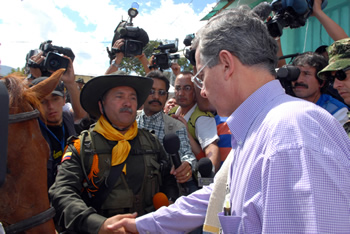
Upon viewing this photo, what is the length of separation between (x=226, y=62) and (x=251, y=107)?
0.85ft

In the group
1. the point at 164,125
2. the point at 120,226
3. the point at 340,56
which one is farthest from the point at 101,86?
the point at 340,56

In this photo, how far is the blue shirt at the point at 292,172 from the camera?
878 millimetres

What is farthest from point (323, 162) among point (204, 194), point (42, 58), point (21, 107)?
point (42, 58)

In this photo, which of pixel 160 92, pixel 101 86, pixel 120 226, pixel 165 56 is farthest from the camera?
pixel 165 56

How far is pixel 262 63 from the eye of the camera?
133 centimetres

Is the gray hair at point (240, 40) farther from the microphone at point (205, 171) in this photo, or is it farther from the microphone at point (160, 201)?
the microphone at point (160, 201)

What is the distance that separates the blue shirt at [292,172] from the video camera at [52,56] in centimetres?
330

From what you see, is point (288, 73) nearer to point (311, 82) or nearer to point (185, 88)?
point (311, 82)

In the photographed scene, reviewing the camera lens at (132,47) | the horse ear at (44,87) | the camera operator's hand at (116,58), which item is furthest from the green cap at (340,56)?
the camera operator's hand at (116,58)

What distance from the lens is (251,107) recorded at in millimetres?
1265

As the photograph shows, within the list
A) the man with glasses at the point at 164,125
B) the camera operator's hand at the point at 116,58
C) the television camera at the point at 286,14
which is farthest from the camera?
the camera operator's hand at the point at 116,58

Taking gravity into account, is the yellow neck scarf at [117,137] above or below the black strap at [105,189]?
above

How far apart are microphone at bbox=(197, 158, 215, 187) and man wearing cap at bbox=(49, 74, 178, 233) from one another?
0.36 meters

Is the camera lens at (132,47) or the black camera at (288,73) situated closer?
the black camera at (288,73)
